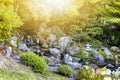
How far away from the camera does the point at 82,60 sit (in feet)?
53.3

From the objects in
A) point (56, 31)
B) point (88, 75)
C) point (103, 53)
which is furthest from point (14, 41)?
point (88, 75)

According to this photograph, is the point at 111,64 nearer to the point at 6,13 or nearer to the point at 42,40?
Answer: the point at 42,40

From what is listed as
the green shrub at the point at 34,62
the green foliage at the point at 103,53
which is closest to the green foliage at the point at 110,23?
the green foliage at the point at 103,53

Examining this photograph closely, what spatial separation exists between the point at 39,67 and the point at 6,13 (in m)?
3.21

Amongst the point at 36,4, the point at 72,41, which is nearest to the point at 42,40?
the point at 72,41

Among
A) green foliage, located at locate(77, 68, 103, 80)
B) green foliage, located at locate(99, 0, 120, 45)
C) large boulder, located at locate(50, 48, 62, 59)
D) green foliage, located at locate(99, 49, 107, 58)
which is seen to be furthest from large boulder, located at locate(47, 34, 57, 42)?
green foliage, located at locate(77, 68, 103, 80)

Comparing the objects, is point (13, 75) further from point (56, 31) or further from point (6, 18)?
point (56, 31)

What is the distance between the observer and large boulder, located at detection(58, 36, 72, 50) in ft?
55.3

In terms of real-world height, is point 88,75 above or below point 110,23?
below

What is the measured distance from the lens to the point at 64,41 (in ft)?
56.3

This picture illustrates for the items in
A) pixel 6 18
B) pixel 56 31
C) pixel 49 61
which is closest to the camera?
pixel 6 18

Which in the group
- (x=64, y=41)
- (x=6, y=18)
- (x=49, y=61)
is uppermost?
(x=6, y=18)

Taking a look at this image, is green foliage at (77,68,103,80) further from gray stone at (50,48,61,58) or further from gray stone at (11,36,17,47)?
gray stone at (11,36,17,47)

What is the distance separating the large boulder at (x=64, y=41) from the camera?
1685 cm
